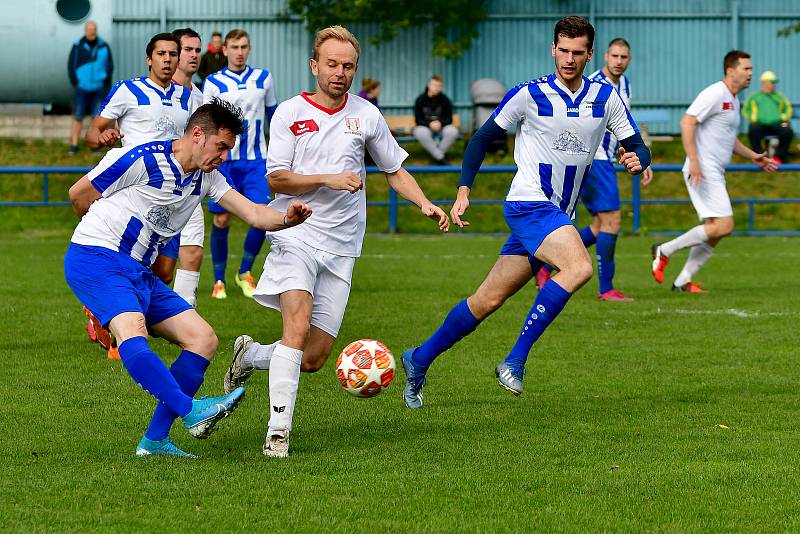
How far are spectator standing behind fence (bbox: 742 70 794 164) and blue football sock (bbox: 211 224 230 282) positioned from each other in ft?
44.5

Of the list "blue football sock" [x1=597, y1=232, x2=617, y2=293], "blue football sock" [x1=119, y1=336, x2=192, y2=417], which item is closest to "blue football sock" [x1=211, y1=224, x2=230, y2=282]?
"blue football sock" [x1=597, y1=232, x2=617, y2=293]

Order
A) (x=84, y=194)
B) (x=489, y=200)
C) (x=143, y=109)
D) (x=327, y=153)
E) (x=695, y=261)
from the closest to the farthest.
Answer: (x=84, y=194), (x=327, y=153), (x=143, y=109), (x=695, y=261), (x=489, y=200)

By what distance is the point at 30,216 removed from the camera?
77.1 ft

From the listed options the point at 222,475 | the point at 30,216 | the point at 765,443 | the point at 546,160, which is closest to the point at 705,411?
the point at 765,443

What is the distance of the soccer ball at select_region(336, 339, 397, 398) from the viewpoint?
7.20 meters

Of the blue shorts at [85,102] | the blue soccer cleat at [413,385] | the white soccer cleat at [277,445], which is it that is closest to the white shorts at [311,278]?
the white soccer cleat at [277,445]

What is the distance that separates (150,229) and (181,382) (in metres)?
0.71

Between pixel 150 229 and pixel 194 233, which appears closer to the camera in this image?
pixel 150 229

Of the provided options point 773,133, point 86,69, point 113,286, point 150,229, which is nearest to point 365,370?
point 150,229

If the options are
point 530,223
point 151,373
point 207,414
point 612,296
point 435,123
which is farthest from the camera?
point 435,123

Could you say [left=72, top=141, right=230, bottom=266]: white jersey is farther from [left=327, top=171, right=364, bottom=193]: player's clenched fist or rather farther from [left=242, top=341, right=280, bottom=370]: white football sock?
[left=242, top=341, right=280, bottom=370]: white football sock

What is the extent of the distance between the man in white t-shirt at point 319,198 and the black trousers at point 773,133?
1870 cm

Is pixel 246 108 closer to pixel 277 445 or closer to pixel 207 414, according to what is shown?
pixel 277 445

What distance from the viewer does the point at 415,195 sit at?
7242mm
